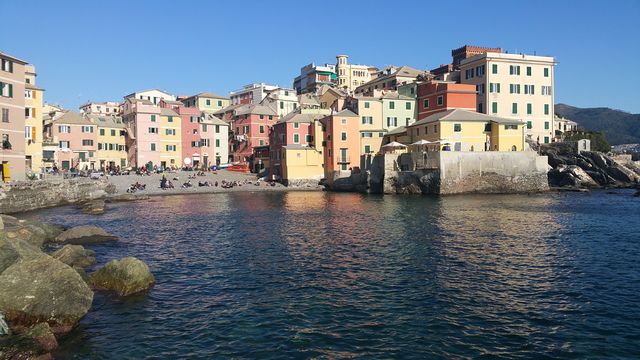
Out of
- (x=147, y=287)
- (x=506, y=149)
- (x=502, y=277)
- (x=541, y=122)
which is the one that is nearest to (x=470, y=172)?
(x=506, y=149)

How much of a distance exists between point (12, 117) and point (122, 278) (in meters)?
44.4

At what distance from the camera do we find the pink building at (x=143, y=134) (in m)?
88.1

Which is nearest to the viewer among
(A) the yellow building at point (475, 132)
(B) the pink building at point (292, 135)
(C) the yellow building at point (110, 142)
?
(A) the yellow building at point (475, 132)

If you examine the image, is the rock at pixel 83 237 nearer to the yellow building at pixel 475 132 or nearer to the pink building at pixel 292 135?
the yellow building at pixel 475 132

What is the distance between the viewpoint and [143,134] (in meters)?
88.4

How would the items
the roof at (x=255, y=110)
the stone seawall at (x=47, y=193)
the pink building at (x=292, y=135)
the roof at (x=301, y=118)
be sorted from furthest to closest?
1. the roof at (x=255, y=110)
2. the roof at (x=301, y=118)
3. the pink building at (x=292, y=135)
4. the stone seawall at (x=47, y=193)

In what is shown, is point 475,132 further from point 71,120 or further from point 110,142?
point 71,120

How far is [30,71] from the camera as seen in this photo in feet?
240

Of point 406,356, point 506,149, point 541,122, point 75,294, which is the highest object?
point 541,122

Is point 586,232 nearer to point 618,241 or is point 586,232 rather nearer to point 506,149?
point 618,241

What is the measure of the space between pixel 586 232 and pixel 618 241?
10.9 feet

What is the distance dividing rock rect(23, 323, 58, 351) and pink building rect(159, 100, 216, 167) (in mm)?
82098

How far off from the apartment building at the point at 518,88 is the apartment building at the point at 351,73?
74026 millimetres

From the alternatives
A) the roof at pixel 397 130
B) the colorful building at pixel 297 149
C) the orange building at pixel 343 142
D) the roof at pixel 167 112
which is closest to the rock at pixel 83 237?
the colorful building at pixel 297 149
